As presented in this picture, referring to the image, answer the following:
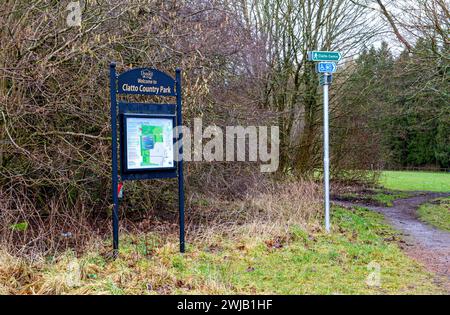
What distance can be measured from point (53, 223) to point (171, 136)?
212cm

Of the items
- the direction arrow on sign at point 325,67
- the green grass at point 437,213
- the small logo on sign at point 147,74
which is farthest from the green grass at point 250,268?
the green grass at point 437,213

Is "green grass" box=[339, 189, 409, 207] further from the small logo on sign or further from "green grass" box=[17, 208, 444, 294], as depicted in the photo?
the small logo on sign

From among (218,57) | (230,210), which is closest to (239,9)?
(218,57)

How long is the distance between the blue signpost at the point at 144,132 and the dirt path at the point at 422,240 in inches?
143

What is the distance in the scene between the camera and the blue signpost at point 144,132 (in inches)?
238

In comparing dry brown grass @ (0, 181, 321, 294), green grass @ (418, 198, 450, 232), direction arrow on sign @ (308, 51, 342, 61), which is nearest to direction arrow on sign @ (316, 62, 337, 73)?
direction arrow on sign @ (308, 51, 342, 61)

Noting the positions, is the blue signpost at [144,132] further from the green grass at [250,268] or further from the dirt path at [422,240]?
the dirt path at [422,240]

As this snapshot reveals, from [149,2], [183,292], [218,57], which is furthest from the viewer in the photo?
[218,57]

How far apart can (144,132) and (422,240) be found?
586 cm

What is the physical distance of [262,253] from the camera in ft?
22.3

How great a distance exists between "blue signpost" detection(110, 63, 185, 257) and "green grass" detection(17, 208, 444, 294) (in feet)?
1.80

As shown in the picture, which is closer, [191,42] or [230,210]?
[191,42]

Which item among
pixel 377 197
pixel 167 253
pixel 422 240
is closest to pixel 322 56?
pixel 422 240
